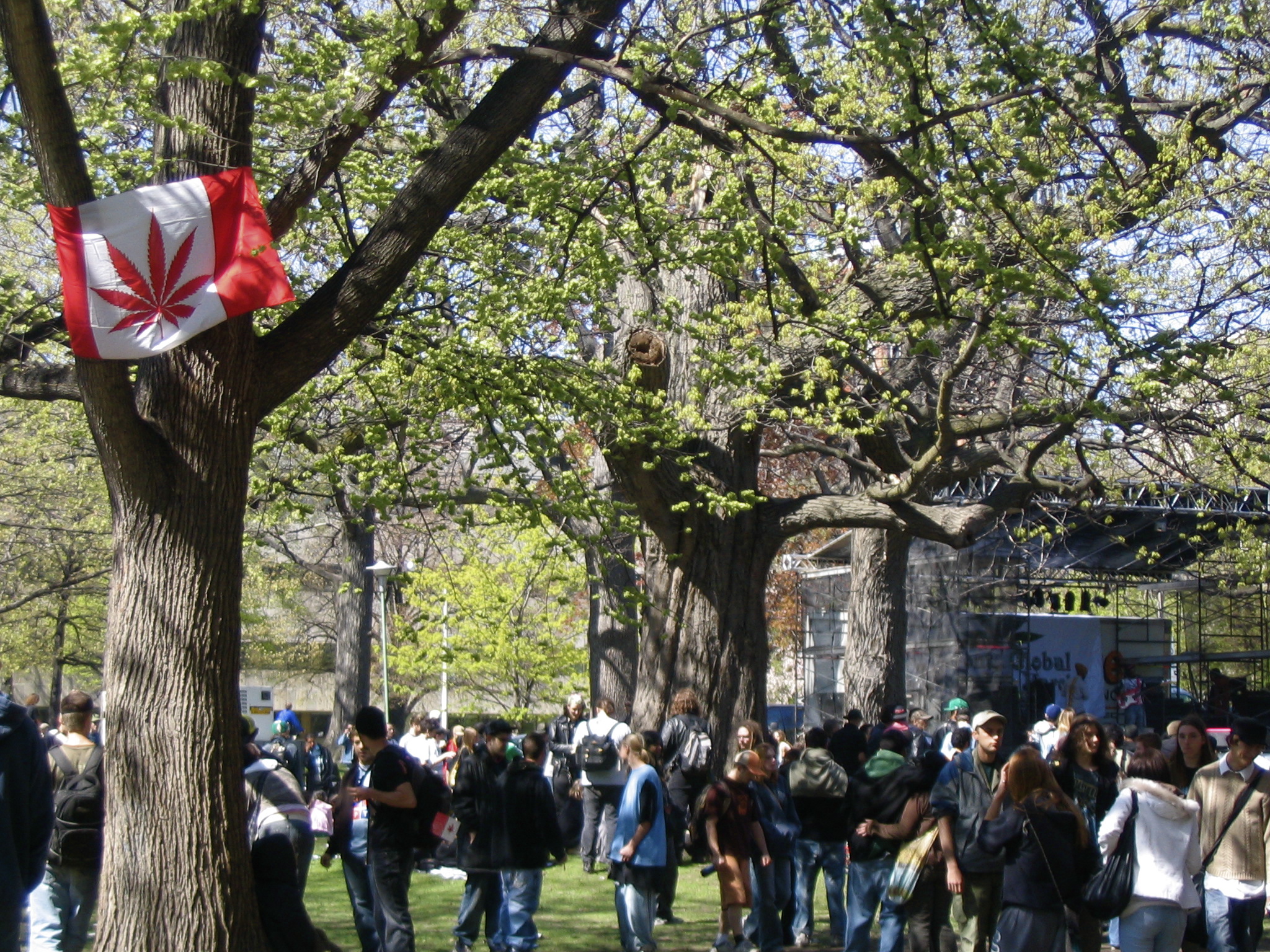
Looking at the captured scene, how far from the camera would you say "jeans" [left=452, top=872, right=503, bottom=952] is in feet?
29.8

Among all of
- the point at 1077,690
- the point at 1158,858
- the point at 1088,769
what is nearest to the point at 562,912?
the point at 1088,769

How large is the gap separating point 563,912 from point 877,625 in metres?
8.64

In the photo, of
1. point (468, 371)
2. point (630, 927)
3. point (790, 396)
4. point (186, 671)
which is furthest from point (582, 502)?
point (790, 396)

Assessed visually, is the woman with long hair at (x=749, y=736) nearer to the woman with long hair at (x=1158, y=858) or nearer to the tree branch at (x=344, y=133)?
the woman with long hair at (x=1158, y=858)

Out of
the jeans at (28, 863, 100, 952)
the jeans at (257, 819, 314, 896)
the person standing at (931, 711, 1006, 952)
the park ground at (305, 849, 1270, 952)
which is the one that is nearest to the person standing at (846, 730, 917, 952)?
the person standing at (931, 711, 1006, 952)

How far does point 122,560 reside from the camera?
21.3 feet

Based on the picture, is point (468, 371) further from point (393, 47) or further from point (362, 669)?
point (362, 669)

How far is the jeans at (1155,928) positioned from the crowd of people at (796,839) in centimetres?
1

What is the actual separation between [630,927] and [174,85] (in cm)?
607

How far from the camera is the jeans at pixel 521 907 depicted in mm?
8953

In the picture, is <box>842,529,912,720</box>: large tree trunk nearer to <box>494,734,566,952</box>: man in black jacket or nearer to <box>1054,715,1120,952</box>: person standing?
<box>1054,715,1120,952</box>: person standing

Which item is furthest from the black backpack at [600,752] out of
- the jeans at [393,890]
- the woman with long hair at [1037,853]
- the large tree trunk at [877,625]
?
the large tree trunk at [877,625]

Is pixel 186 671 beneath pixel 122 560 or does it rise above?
beneath

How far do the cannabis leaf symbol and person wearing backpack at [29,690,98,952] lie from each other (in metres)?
2.47
